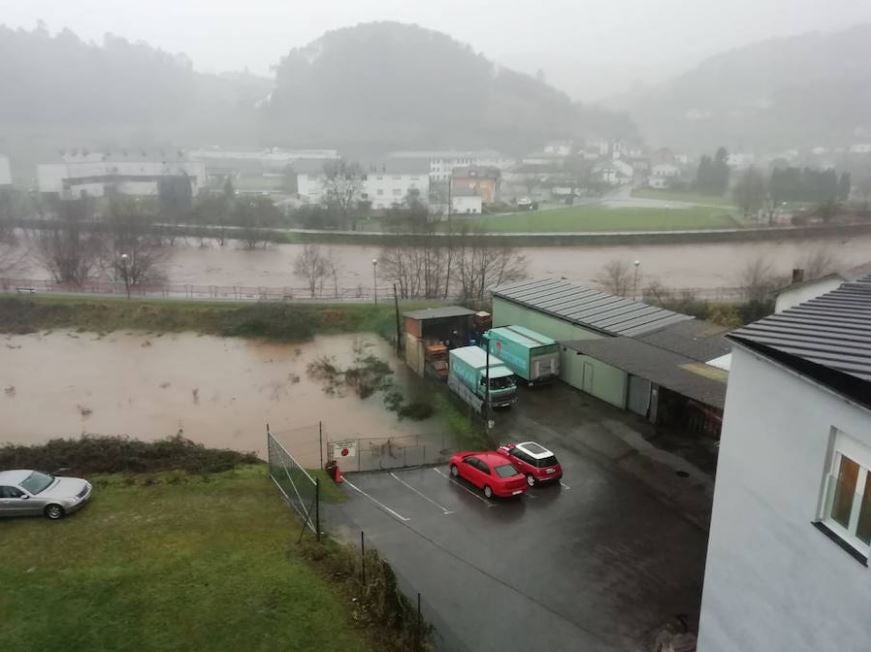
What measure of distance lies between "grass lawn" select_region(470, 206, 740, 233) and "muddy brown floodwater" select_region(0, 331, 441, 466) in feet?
85.4

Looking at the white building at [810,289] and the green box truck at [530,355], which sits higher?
the white building at [810,289]

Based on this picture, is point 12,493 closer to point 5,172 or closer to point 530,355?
point 530,355

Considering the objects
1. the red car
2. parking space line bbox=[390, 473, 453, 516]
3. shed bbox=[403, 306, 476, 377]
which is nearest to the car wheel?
parking space line bbox=[390, 473, 453, 516]

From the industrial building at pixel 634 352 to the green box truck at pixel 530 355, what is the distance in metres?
0.37

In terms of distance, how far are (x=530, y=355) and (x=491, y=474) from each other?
5.08 metres

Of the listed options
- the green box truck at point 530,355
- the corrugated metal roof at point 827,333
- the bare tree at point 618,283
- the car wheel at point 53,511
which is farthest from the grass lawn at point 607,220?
the corrugated metal roof at point 827,333

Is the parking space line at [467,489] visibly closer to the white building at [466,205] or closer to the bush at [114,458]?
the bush at [114,458]

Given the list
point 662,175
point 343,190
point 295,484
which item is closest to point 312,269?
point 295,484

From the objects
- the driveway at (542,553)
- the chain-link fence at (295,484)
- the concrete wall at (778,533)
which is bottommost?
the driveway at (542,553)

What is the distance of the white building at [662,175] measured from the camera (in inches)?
3179

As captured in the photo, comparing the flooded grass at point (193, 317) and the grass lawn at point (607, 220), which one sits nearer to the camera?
the flooded grass at point (193, 317)

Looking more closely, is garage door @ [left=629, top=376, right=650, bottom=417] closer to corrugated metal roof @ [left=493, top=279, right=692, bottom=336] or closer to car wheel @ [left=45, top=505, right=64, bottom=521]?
corrugated metal roof @ [left=493, top=279, right=692, bottom=336]

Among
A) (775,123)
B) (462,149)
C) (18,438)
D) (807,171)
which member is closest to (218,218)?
(18,438)

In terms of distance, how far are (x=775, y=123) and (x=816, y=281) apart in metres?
133
